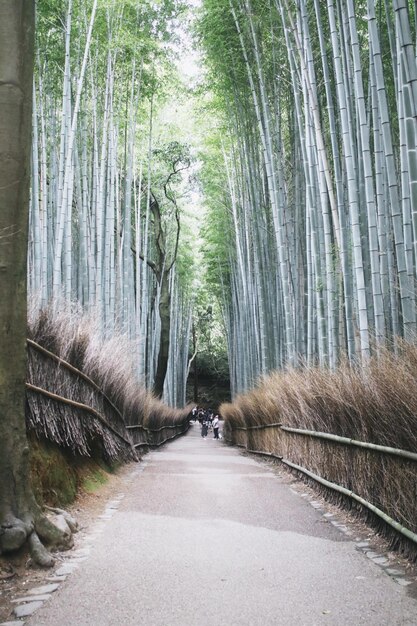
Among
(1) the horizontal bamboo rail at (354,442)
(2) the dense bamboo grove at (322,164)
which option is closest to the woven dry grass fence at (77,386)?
(1) the horizontal bamboo rail at (354,442)

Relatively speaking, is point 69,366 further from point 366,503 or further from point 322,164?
point 322,164

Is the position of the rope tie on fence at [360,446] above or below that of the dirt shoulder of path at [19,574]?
above

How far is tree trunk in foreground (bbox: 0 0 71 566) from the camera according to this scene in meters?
2.60

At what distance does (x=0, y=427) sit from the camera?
8.51 ft

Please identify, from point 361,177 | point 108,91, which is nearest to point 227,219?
point 108,91

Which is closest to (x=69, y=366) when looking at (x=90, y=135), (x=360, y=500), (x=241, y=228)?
(x=360, y=500)

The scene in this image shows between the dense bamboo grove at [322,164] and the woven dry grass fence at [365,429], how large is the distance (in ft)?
1.23

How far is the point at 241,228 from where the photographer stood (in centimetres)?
1273

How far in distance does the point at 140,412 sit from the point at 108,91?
4600 millimetres

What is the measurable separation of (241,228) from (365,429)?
9495mm

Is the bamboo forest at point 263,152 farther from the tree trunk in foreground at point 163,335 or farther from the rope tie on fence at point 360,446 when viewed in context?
the rope tie on fence at point 360,446

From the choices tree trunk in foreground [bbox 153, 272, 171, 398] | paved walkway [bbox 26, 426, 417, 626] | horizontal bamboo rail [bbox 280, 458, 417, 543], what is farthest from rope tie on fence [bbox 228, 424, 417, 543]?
tree trunk in foreground [bbox 153, 272, 171, 398]

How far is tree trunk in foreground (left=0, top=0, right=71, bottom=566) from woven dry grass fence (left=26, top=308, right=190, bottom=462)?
72 cm

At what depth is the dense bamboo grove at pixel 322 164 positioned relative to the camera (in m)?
4.53
